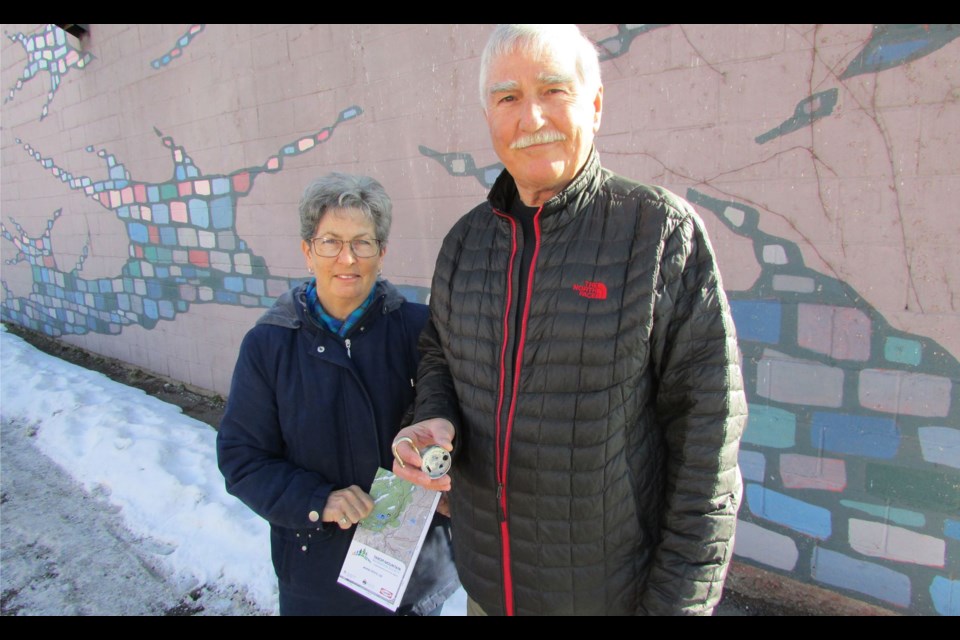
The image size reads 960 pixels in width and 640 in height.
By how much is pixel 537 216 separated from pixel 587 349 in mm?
329

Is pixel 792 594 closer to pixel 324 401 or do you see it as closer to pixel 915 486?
pixel 915 486

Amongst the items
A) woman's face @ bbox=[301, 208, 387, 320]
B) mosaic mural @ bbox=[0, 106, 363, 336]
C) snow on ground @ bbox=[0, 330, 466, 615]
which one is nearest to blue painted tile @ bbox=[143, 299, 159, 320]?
mosaic mural @ bbox=[0, 106, 363, 336]

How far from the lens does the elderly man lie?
3.99 ft

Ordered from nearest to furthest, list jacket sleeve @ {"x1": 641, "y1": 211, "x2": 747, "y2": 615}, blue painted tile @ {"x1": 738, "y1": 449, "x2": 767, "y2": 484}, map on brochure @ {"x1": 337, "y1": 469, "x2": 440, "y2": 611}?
1. jacket sleeve @ {"x1": 641, "y1": 211, "x2": 747, "y2": 615}
2. map on brochure @ {"x1": 337, "y1": 469, "x2": 440, "y2": 611}
3. blue painted tile @ {"x1": 738, "y1": 449, "x2": 767, "y2": 484}

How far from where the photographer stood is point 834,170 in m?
2.32

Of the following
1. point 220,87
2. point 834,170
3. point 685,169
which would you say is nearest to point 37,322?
point 220,87

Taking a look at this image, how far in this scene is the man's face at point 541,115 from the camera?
1270mm

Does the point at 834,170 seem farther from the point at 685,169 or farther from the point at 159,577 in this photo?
the point at 159,577

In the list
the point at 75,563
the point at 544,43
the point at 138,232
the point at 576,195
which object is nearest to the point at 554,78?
the point at 544,43

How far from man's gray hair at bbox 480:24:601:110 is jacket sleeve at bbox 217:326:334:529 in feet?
3.31

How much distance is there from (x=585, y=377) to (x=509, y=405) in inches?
7.5

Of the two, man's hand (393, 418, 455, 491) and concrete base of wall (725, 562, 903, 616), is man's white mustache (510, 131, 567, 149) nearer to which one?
man's hand (393, 418, 455, 491)

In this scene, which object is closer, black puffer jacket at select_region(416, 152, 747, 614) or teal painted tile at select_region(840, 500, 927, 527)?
black puffer jacket at select_region(416, 152, 747, 614)

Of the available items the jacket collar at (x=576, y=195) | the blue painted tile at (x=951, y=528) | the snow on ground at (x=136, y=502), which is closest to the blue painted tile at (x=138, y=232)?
the snow on ground at (x=136, y=502)
